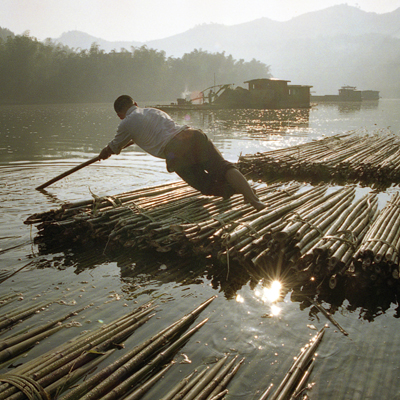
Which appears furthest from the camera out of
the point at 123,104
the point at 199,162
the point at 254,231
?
the point at 123,104

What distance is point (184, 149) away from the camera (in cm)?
491

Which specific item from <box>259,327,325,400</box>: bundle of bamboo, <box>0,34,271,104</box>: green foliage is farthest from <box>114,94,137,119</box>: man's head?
<box>0,34,271,104</box>: green foliage

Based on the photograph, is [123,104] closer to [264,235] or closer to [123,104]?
[123,104]

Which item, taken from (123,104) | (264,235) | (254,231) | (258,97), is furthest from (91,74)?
(264,235)

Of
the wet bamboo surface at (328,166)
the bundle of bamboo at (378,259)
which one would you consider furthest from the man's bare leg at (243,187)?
the wet bamboo surface at (328,166)

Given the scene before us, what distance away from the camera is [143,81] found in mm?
86812

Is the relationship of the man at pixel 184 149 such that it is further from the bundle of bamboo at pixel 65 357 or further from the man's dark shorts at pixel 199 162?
the bundle of bamboo at pixel 65 357

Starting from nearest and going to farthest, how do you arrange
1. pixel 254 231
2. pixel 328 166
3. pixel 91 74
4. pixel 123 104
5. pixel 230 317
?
pixel 230 317 → pixel 254 231 → pixel 123 104 → pixel 328 166 → pixel 91 74

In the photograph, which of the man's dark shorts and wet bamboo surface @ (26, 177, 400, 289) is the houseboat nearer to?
the man's dark shorts

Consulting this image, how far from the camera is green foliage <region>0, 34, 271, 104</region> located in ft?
213

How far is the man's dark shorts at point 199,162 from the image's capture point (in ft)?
16.1

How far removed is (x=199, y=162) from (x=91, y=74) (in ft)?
260

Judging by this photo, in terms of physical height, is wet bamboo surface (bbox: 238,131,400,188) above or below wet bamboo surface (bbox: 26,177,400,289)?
above

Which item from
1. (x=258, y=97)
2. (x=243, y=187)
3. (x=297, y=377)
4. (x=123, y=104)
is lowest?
(x=297, y=377)
